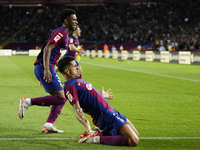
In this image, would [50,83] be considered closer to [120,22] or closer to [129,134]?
[129,134]

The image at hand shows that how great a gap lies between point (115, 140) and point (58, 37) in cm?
193

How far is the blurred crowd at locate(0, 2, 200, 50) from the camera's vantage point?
160 feet

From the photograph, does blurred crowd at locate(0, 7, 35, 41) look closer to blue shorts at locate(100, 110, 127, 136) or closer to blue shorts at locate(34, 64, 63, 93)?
blue shorts at locate(34, 64, 63, 93)

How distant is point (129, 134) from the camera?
459 cm

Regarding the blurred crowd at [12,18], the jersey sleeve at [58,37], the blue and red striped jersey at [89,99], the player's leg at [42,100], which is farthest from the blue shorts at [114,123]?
the blurred crowd at [12,18]

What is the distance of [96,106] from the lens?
4598 mm

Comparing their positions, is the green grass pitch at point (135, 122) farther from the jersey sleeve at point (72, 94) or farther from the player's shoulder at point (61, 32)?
the player's shoulder at point (61, 32)

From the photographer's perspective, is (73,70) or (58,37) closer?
(73,70)

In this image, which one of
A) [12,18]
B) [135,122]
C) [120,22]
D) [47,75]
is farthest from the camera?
[12,18]

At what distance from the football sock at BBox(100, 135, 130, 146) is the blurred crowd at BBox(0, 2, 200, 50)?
3800cm

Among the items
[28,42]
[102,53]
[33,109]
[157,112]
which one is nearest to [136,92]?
[157,112]

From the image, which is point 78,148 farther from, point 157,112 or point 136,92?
point 136,92

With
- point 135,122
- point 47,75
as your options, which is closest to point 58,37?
point 47,75

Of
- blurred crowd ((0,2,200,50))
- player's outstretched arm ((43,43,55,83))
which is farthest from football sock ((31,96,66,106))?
blurred crowd ((0,2,200,50))
